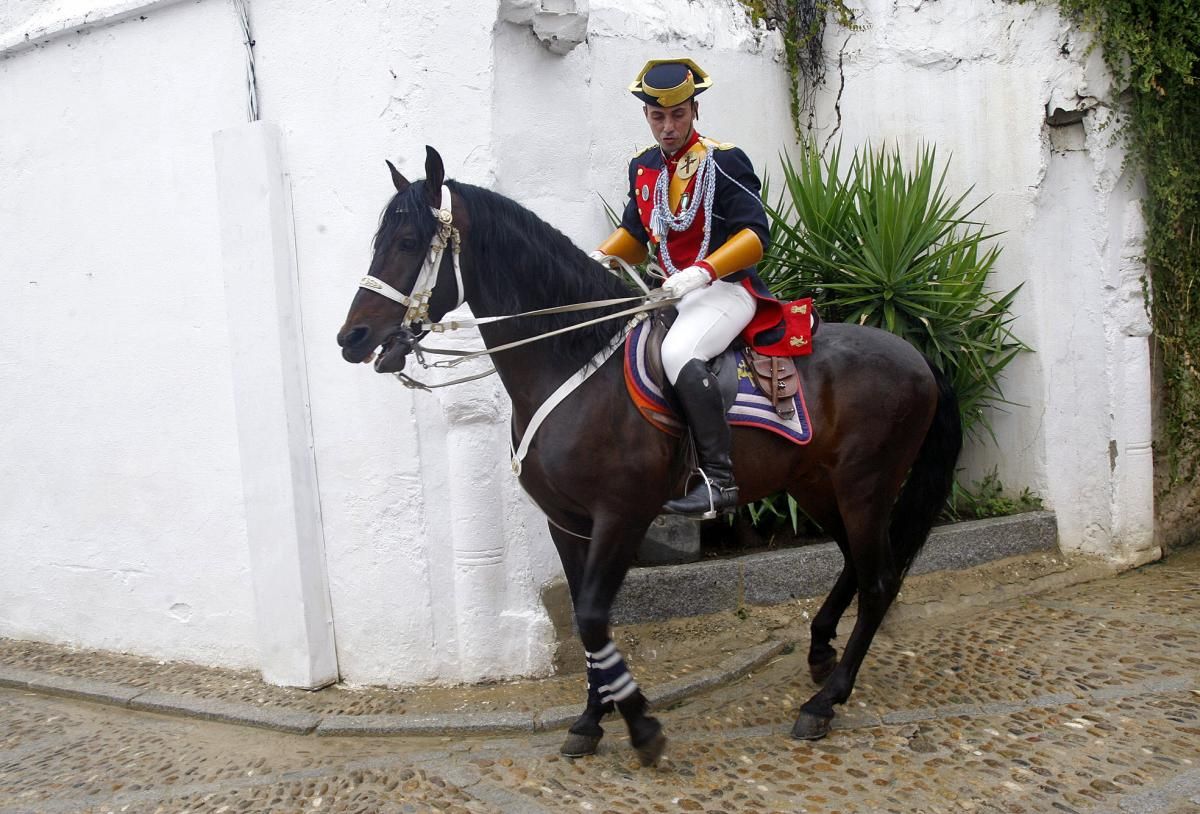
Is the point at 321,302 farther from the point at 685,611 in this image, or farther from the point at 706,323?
the point at 685,611

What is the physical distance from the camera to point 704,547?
5730mm

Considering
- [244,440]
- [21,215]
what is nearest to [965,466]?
[244,440]

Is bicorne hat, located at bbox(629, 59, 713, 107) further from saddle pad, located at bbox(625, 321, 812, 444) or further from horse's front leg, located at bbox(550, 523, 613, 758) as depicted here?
horse's front leg, located at bbox(550, 523, 613, 758)

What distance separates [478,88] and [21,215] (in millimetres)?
2960

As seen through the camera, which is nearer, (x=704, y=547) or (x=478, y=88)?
(x=478, y=88)

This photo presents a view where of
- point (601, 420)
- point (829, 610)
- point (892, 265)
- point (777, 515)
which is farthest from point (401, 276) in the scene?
point (892, 265)

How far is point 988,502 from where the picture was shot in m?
6.33

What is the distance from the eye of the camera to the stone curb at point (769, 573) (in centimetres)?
513

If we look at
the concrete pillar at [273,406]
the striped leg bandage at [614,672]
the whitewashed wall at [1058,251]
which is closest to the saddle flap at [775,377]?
the striped leg bandage at [614,672]

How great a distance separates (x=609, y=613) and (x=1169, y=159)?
183 inches

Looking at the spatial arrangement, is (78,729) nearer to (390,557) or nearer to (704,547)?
(390,557)

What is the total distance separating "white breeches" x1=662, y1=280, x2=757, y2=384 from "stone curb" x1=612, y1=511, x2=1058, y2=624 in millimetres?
1658

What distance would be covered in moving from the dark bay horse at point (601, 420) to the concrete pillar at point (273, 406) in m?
1.38

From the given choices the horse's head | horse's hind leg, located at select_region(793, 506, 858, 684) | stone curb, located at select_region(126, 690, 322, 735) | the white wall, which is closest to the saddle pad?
horse's hind leg, located at select_region(793, 506, 858, 684)
